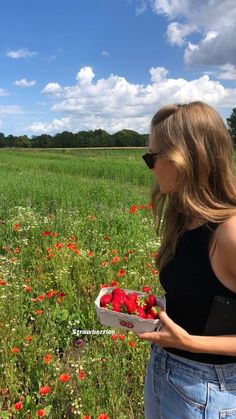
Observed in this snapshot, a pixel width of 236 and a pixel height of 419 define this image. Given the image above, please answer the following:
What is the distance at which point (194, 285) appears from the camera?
1433 mm

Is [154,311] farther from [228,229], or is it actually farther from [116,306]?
[228,229]

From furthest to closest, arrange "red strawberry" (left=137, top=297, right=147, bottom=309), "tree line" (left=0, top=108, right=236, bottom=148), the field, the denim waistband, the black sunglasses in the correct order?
"tree line" (left=0, top=108, right=236, bottom=148) < the field < "red strawberry" (left=137, top=297, right=147, bottom=309) < the black sunglasses < the denim waistband

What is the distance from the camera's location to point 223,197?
147 cm

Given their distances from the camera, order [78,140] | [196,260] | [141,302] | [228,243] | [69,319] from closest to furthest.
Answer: [228,243] → [196,260] → [141,302] → [69,319] → [78,140]

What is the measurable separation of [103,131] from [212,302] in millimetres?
88491

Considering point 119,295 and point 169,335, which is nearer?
point 169,335

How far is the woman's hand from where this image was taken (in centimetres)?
A: 142

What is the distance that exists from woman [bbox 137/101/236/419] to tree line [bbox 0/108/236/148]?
69.2 m

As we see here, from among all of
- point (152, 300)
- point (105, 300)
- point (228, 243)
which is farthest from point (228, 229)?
point (105, 300)

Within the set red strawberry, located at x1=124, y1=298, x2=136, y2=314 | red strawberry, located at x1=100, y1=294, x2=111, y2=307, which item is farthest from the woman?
red strawberry, located at x1=100, y1=294, x2=111, y2=307

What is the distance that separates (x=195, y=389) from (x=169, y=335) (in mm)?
177

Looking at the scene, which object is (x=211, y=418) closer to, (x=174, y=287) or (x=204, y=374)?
(x=204, y=374)

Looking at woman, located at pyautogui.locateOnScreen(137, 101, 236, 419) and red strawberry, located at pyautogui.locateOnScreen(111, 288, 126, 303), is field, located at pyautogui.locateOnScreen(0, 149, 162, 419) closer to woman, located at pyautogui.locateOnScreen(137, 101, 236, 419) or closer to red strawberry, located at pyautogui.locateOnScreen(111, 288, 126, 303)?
red strawberry, located at pyautogui.locateOnScreen(111, 288, 126, 303)

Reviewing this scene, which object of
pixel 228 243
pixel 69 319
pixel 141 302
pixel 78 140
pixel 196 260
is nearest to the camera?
pixel 228 243
